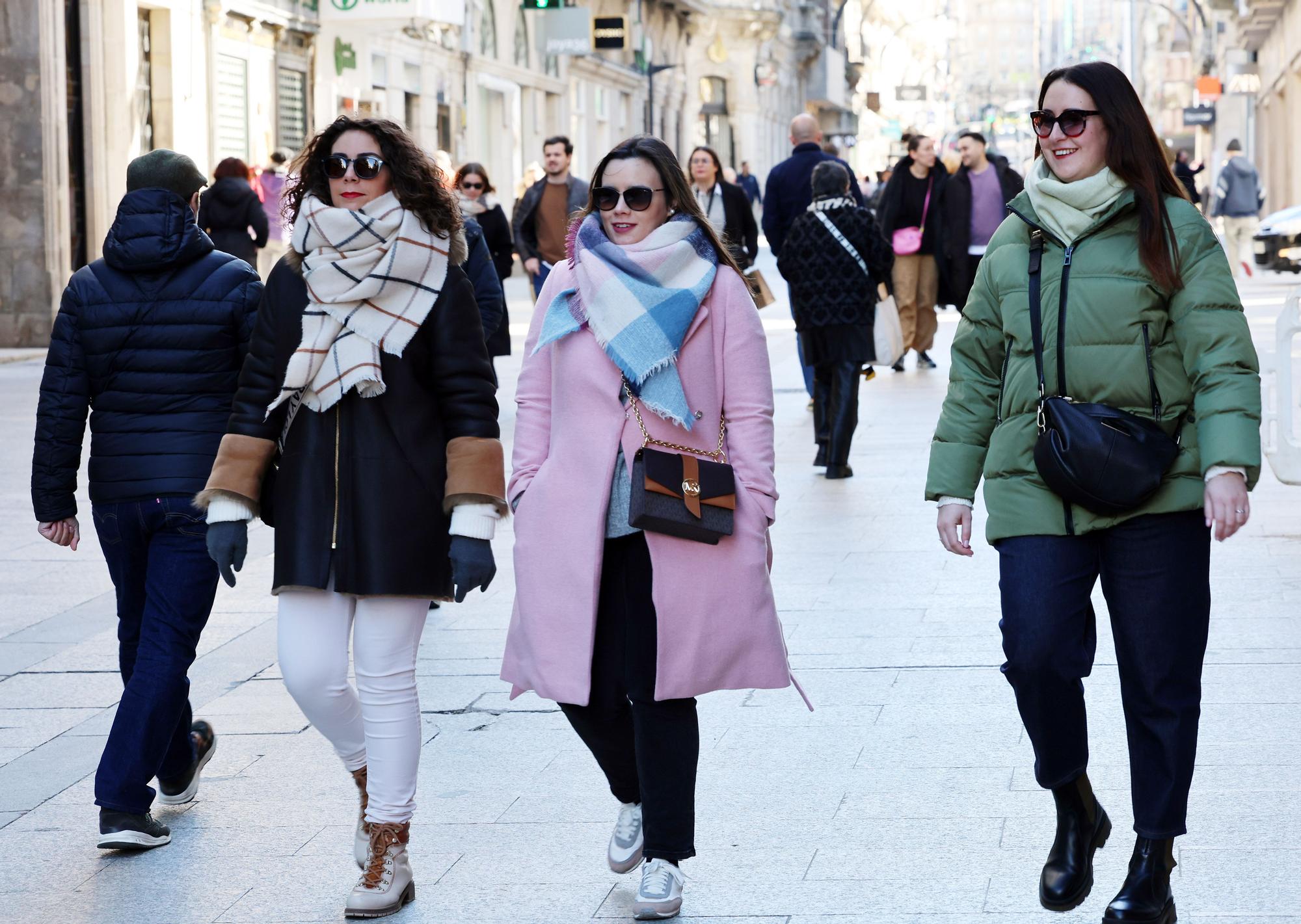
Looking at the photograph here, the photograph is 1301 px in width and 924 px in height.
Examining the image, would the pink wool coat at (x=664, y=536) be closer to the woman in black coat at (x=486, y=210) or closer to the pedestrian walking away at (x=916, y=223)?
the woman in black coat at (x=486, y=210)

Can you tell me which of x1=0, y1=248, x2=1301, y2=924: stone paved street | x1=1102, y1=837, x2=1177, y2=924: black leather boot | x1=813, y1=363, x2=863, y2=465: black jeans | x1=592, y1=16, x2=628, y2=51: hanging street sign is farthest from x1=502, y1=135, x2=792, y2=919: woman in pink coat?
x1=592, y1=16, x2=628, y2=51: hanging street sign

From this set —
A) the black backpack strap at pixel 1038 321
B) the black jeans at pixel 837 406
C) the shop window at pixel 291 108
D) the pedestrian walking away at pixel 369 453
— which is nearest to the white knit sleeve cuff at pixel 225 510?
the pedestrian walking away at pixel 369 453

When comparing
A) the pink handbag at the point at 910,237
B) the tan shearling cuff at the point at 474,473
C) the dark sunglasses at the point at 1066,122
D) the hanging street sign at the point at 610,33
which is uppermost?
the hanging street sign at the point at 610,33

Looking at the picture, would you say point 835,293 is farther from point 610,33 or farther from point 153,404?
point 610,33

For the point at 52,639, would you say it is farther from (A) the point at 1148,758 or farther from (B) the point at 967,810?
(A) the point at 1148,758

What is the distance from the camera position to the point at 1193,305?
3.88m

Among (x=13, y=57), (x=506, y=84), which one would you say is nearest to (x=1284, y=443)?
(x=13, y=57)

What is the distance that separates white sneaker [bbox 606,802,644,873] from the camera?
4461 millimetres

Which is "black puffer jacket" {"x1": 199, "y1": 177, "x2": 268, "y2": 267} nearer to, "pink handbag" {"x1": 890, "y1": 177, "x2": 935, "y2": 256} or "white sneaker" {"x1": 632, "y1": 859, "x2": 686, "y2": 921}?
"pink handbag" {"x1": 890, "y1": 177, "x2": 935, "y2": 256}

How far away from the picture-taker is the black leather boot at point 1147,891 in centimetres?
394

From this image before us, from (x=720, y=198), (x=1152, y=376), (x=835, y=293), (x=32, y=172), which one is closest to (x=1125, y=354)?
(x=1152, y=376)

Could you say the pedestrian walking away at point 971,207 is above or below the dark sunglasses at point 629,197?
above

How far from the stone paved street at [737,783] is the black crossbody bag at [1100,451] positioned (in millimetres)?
890

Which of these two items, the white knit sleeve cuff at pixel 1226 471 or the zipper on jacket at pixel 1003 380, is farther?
the zipper on jacket at pixel 1003 380
